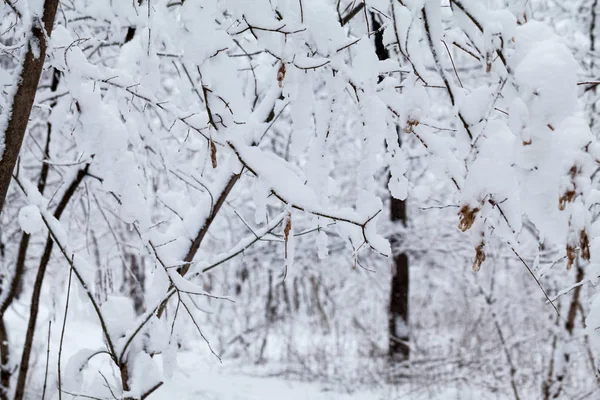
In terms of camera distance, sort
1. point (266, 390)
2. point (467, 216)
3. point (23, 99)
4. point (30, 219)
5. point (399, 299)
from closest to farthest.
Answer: point (467, 216) → point (23, 99) → point (30, 219) → point (266, 390) → point (399, 299)

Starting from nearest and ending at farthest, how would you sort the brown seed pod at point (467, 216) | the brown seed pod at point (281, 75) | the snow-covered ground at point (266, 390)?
the brown seed pod at point (467, 216) < the brown seed pod at point (281, 75) < the snow-covered ground at point (266, 390)

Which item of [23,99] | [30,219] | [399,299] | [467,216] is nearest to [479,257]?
[467,216]

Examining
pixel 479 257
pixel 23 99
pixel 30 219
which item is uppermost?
pixel 23 99

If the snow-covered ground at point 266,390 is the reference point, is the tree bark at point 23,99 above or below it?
above

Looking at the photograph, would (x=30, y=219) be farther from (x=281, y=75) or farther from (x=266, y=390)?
(x=266, y=390)

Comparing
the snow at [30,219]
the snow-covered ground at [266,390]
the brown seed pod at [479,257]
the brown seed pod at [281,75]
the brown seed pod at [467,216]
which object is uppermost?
the brown seed pod at [281,75]

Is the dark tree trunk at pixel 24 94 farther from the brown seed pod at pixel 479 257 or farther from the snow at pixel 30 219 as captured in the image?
the brown seed pod at pixel 479 257

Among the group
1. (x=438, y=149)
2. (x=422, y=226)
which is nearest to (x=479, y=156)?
(x=438, y=149)

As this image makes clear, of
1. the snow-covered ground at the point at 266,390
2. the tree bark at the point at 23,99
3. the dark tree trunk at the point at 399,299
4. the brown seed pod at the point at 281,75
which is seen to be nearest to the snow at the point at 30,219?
the tree bark at the point at 23,99

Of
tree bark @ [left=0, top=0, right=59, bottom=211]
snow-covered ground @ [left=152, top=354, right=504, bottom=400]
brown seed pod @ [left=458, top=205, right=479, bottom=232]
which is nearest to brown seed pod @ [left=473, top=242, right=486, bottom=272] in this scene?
brown seed pod @ [left=458, top=205, right=479, bottom=232]

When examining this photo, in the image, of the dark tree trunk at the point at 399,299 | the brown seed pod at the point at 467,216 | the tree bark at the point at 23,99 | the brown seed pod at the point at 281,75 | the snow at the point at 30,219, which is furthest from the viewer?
the dark tree trunk at the point at 399,299

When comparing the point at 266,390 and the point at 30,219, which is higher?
the point at 30,219

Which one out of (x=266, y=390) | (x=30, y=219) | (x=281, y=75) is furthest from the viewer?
(x=266, y=390)

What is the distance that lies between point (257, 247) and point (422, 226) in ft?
8.03
